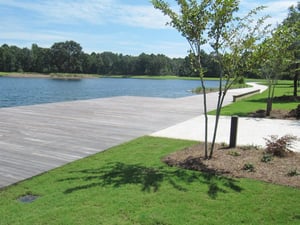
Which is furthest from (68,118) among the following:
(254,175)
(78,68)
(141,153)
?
(78,68)

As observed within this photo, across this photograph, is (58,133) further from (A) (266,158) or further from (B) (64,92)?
(B) (64,92)

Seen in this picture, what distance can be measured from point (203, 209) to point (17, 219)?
1889 millimetres

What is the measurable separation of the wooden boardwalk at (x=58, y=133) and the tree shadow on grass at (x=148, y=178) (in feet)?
2.65

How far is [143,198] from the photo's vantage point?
3457mm

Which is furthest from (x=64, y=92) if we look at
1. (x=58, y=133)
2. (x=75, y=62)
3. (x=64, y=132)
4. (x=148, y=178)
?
(x=75, y=62)

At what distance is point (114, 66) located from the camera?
327 ft

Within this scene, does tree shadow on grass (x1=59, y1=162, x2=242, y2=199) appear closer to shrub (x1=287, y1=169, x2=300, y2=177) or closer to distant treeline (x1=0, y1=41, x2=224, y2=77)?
shrub (x1=287, y1=169, x2=300, y2=177)

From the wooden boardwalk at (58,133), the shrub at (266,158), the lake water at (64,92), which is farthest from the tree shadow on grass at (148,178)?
the lake water at (64,92)

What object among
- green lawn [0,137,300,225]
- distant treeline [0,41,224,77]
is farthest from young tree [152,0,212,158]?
distant treeline [0,41,224,77]

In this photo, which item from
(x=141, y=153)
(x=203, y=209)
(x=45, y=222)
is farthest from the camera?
(x=141, y=153)

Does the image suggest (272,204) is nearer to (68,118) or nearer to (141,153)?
(141,153)

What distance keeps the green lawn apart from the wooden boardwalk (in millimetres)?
537

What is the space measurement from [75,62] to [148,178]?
8624 centimetres

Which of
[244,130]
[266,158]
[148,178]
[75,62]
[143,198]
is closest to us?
[143,198]
